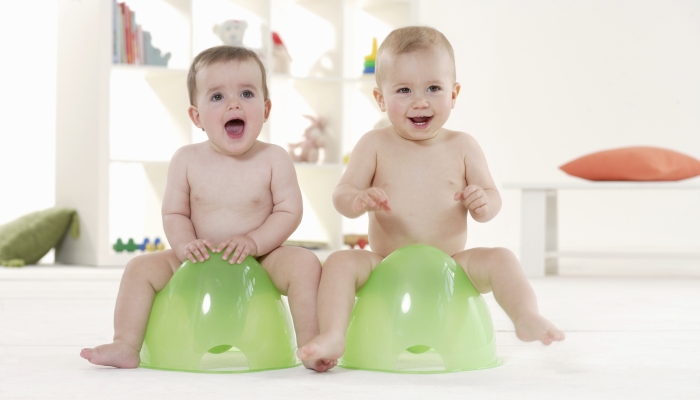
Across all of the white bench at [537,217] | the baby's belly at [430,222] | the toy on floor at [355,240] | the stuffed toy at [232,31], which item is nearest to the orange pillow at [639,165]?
the white bench at [537,217]

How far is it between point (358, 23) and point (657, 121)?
198cm

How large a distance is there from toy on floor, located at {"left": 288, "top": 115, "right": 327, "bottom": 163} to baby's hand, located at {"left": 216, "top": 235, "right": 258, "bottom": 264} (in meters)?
2.33

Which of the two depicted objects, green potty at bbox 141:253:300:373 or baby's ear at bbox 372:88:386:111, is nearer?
green potty at bbox 141:253:300:373

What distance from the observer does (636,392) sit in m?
0.97

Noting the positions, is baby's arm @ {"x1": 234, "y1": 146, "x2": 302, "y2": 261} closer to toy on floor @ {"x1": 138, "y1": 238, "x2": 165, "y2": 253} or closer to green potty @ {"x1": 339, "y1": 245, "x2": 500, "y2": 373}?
green potty @ {"x1": 339, "y1": 245, "x2": 500, "y2": 373}

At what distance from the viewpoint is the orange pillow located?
9.42 ft

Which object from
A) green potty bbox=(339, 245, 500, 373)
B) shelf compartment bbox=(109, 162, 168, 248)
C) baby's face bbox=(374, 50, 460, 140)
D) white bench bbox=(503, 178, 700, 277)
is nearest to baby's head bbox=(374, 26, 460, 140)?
baby's face bbox=(374, 50, 460, 140)

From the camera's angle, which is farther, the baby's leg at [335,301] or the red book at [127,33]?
the red book at [127,33]

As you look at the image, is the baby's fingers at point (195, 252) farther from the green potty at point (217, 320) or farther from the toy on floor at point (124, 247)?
the toy on floor at point (124, 247)

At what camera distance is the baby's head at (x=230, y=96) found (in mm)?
1243

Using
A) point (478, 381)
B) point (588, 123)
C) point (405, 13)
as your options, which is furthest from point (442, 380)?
point (588, 123)

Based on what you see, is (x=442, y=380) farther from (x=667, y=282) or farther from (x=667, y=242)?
(x=667, y=242)

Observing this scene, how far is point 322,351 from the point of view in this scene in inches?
41.3

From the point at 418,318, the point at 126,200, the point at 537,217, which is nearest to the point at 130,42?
the point at 126,200
